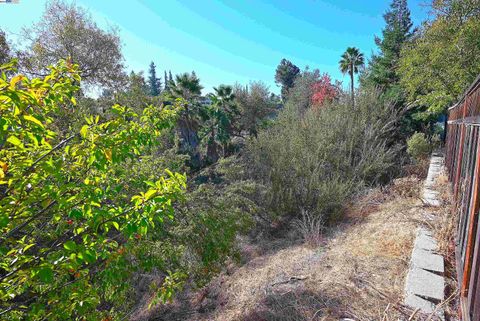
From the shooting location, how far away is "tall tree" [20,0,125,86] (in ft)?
34.3

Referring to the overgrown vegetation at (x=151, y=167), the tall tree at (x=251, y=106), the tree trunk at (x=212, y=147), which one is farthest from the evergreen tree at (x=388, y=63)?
the tree trunk at (x=212, y=147)

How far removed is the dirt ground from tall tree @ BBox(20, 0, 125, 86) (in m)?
9.30

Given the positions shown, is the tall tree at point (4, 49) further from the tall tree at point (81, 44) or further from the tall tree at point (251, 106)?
the tall tree at point (251, 106)

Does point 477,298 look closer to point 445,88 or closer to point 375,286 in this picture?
point 375,286

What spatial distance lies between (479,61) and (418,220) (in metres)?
8.93

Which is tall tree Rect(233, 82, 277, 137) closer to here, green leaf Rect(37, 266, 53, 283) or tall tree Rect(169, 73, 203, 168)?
tall tree Rect(169, 73, 203, 168)

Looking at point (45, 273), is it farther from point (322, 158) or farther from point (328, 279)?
point (322, 158)

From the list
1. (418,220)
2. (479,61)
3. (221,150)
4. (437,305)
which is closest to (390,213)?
(418,220)

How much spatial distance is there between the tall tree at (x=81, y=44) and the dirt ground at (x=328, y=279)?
930cm

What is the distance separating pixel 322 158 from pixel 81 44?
10.4 m

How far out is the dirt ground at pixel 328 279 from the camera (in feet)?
8.45

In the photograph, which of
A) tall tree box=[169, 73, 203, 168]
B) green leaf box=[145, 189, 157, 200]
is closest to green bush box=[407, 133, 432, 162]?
tall tree box=[169, 73, 203, 168]

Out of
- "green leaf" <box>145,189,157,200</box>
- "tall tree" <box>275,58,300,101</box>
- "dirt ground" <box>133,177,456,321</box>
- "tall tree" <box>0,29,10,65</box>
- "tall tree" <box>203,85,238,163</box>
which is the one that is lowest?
"dirt ground" <box>133,177,456,321</box>

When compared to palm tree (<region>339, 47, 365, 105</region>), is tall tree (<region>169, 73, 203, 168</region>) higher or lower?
lower
